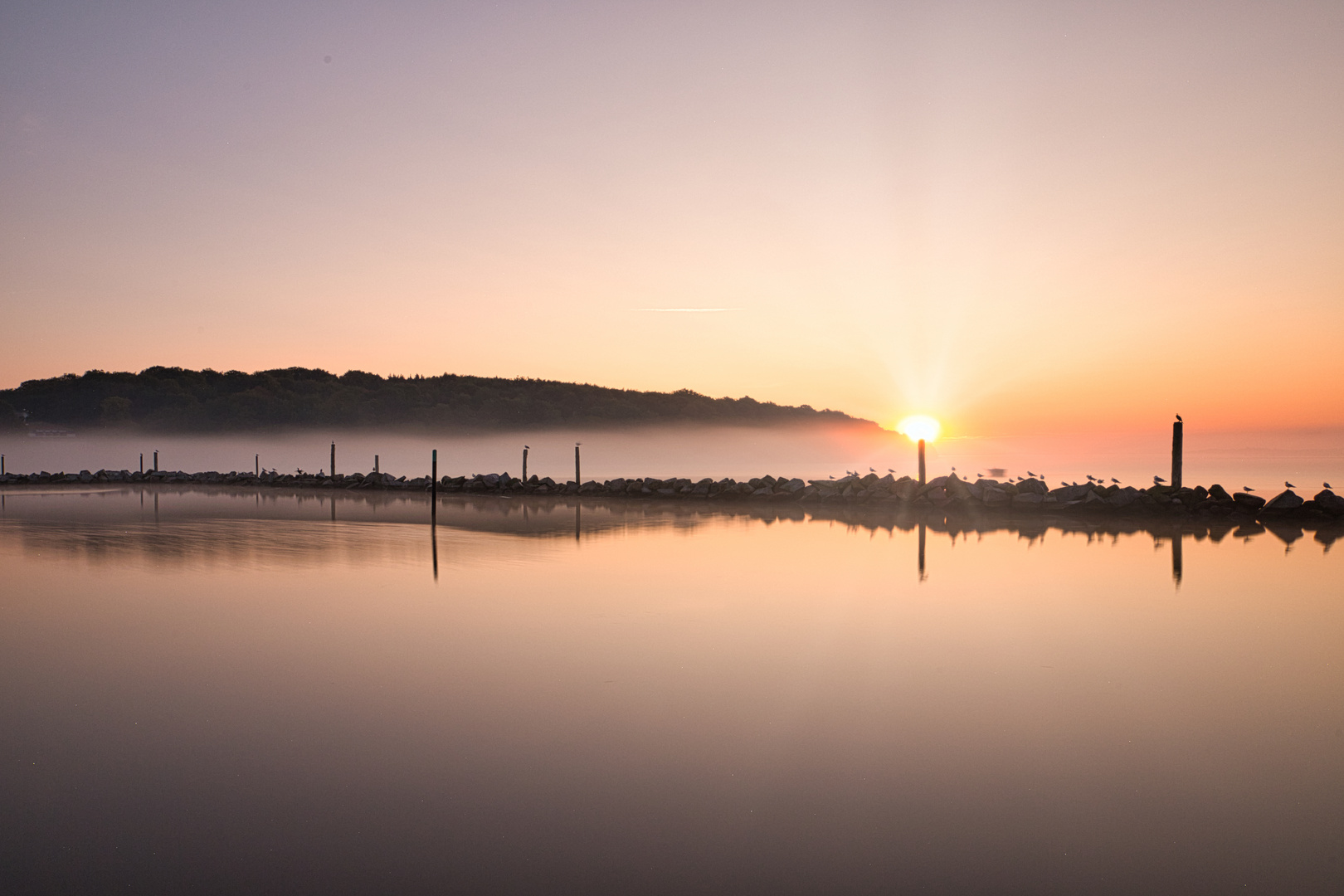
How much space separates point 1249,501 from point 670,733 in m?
24.4

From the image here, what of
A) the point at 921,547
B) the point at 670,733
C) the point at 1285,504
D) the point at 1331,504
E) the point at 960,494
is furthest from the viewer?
the point at 960,494

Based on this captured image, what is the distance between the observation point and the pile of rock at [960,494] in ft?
78.7

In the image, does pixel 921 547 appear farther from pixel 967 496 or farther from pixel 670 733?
pixel 670 733

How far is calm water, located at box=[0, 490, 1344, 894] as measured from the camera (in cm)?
407

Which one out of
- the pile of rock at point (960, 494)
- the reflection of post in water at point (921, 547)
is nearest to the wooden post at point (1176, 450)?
the pile of rock at point (960, 494)

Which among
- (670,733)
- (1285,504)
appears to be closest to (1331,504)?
(1285,504)

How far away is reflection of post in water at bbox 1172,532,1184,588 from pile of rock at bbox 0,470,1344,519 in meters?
5.77

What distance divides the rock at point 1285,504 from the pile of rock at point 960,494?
19 mm

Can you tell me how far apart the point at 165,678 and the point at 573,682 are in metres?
3.56

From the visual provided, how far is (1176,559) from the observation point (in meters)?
15.2

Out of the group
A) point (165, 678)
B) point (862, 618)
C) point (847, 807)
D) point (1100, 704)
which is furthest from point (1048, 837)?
point (165, 678)

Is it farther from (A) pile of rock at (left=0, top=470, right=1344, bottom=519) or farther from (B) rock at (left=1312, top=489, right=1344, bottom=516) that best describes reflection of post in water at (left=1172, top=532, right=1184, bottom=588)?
(B) rock at (left=1312, top=489, right=1344, bottom=516)

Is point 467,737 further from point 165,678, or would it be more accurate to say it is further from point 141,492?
point 141,492

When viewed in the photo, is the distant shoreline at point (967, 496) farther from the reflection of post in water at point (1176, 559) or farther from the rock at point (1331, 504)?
the reflection of post in water at point (1176, 559)
